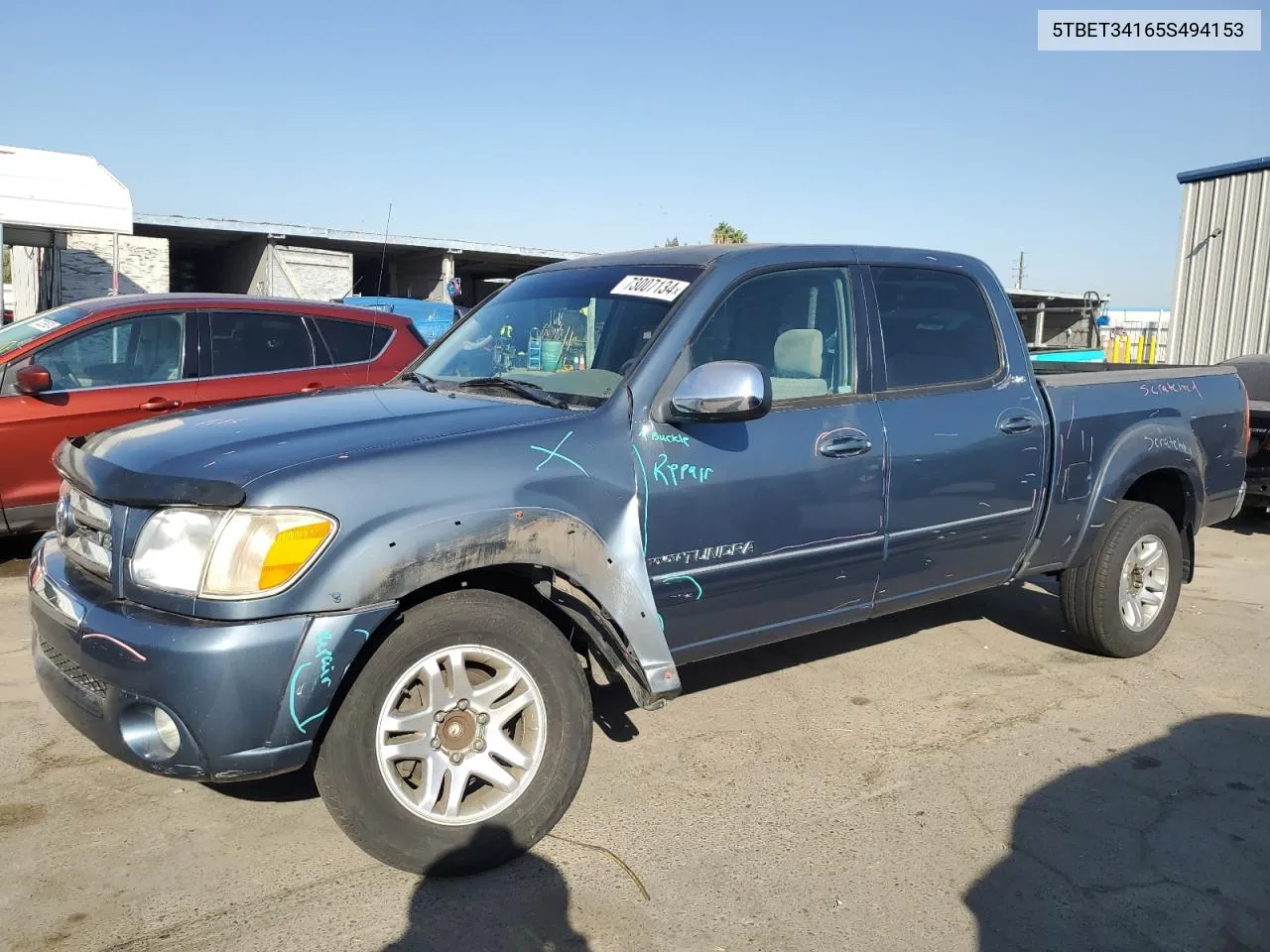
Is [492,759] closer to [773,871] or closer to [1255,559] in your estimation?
[773,871]

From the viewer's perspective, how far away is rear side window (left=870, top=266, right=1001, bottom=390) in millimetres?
4066

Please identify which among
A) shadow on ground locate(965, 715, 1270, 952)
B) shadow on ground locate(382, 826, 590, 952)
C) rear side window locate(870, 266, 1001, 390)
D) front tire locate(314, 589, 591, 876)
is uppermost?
rear side window locate(870, 266, 1001, 390)

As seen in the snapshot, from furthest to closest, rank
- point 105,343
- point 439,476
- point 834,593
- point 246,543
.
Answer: point 105,343
point 834,593
point 439,476
point 246,543

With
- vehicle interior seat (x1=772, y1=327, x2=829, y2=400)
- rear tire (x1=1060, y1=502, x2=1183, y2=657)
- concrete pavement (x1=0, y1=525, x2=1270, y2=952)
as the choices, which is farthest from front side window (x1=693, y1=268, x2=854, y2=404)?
rear tire (x1=1060, y1=502, x2=1183, y2=657)

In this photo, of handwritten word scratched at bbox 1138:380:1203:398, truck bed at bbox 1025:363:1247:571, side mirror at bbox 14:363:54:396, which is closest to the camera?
truck bed at bbox 1025:363:1247:571

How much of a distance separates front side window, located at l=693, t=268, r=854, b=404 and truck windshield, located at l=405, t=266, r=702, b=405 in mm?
209

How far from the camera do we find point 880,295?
13.4 feet

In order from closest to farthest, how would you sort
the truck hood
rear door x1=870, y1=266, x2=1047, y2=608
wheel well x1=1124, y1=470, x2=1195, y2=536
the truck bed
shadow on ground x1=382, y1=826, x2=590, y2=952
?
shadow on ground x1=382, y1=826, x2=590, y2=952 → the truck hood → rear door x1=870, y1=266, x2=1047, y2=608 → the truck bed → wheel well x1=1124, y1=470, x2=1195, y2=536

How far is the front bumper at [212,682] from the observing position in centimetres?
255

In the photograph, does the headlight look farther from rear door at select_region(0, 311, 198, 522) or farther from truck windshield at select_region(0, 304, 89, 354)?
truck windshield at select_region(0, 304, 89, 354)

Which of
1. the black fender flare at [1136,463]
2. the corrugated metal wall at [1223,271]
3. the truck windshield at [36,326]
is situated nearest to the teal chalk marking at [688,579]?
the black fender flare at [1136,463]

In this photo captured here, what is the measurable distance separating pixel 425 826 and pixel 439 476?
1.00 meters

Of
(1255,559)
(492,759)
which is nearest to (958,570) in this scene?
(492,759)

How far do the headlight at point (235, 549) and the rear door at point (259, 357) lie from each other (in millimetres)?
4026
